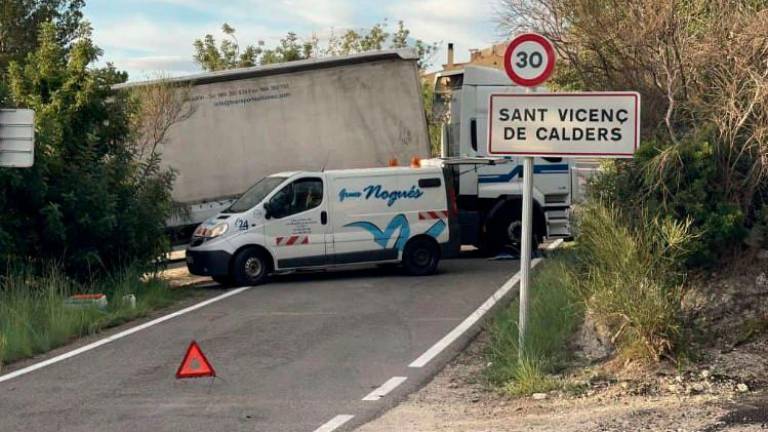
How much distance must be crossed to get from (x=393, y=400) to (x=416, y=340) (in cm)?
286

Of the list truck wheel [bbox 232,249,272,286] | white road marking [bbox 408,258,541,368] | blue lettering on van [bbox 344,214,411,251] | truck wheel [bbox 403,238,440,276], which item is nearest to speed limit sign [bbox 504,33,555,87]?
white road marking [bbox 408,258,541,368]

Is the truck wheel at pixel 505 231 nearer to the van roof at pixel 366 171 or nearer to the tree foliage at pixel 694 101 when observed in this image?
the van roof at pixel 366 171

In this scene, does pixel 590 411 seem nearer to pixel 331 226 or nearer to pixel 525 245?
pixel 525 245

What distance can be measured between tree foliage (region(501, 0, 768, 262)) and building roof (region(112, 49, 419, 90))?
833cm

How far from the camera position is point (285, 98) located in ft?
67.6

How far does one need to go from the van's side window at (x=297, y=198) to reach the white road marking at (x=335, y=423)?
883 centimetres

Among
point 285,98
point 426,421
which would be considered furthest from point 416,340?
point 285,98

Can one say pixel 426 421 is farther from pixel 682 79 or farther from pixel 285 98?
pixel 285 98

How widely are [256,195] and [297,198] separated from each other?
2.40 ft

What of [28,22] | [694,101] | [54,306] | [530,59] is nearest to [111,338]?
[54,306]

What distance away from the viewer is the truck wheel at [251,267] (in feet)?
54.7

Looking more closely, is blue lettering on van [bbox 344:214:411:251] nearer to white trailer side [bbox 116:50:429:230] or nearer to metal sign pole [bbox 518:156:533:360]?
white trailer side [bbox 116:50:429:230]

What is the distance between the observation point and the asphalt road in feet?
27.7

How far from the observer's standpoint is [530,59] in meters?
9.27
